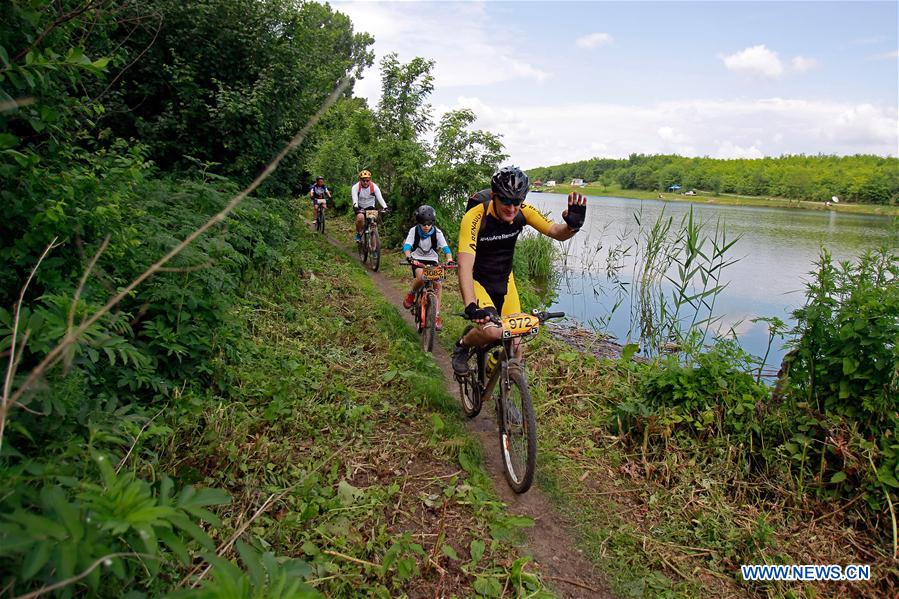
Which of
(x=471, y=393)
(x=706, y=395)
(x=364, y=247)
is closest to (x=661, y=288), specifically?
(x=706, y=395)

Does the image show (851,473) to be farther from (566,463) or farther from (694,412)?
(566,463)

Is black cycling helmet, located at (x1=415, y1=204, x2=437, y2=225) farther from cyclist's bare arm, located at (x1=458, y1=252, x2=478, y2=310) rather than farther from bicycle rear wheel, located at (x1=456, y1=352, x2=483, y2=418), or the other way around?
cyclist's bare arm, located at (x1=458, y1=252, x2=478, y2=310)

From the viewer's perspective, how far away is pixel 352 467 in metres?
4.05

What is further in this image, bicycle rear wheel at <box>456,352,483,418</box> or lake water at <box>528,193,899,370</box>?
lake water at <box>528,193,899,370</box>

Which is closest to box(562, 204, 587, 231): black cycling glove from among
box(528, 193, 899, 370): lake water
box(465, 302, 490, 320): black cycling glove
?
box(465, 302, 490, 320): black cycling glove

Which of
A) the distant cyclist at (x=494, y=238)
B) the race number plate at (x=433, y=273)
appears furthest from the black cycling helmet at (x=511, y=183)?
the race number plate at (x=433, y=273)

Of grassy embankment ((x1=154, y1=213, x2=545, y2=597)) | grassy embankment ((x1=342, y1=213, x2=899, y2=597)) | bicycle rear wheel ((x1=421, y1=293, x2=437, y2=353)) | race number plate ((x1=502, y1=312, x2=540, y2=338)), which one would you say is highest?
race number plate ((x1=502, y1=312, x2=540, y2=338))

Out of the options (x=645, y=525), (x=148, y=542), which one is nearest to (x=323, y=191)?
(x=645, y=525)

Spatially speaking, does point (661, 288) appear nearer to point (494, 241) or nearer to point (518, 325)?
point (494, 241)

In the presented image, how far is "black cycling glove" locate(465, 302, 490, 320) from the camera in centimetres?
407

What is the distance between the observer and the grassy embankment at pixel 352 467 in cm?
311

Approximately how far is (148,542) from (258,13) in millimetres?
9883

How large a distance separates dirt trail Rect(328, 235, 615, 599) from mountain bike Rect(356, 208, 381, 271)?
7.07 metres

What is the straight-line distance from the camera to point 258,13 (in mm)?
9078
